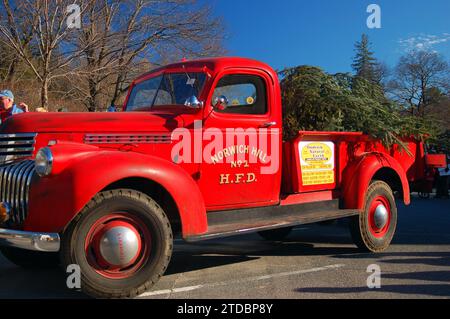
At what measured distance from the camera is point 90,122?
13.1 feet

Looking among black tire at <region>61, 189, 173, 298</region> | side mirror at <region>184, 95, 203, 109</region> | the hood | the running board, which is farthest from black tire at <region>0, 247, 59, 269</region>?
side mirror at <region>184, 95, 203, 109</region>

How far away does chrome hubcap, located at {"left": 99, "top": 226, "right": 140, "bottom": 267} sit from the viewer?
349 cm

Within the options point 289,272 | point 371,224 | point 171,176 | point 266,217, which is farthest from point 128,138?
point 371,224

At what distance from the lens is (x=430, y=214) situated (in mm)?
9398

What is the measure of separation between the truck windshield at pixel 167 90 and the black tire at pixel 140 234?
1.27 m

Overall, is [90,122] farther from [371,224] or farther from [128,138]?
[371,224]

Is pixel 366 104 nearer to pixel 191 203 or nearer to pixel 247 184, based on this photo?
pixel 247 184

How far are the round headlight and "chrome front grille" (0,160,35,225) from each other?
0.17 meters

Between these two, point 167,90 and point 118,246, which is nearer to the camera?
point 118,246

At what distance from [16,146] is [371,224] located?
4.03m

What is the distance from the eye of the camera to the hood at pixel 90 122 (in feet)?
12.8

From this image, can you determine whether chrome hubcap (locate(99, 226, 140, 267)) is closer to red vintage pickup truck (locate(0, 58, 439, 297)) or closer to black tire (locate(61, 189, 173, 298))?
red vintage pickup truck (locate(0, 58, 439, 297))

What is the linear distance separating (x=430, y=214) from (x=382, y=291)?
20.1 feet
